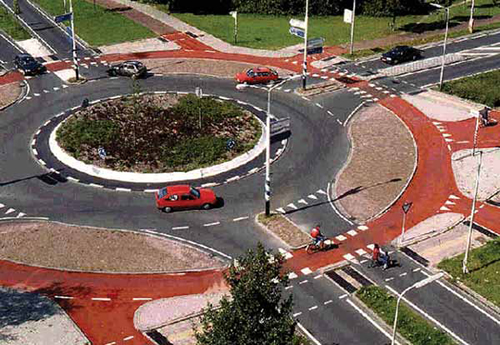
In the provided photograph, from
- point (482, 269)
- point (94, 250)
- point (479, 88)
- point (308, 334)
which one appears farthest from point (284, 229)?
point (479, 88)

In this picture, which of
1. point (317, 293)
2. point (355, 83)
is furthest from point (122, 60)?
point (317, 293)

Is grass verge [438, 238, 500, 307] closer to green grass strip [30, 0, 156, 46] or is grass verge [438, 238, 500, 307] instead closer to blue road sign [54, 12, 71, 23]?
blue road sign [54, 12, 71, 23]

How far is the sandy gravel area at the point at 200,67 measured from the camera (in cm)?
8531

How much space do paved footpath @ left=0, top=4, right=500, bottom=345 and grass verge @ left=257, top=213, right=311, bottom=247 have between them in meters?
1.31

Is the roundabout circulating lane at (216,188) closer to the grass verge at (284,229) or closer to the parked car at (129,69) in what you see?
the grass verge at (284,229)

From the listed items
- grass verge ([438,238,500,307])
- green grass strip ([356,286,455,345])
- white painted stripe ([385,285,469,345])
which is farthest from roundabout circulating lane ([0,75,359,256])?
grass verge ([438,238,500,307])

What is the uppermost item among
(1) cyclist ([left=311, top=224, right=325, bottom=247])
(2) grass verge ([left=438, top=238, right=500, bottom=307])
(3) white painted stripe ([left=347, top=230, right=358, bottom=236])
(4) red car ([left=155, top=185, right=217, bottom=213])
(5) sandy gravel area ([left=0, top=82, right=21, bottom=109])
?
(5) sandy gravel area ([left=0, top=82, right=21, bottom=109])

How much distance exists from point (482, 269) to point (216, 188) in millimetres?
22095

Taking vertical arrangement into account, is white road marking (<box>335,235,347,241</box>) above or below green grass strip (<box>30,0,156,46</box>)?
below

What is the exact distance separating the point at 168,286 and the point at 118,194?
1324 cm

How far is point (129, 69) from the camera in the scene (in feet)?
272

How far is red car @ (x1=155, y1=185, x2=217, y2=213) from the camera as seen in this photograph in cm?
5594

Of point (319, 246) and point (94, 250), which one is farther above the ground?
point (319, 246)

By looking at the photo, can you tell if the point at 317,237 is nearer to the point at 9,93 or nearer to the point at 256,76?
the point at 256,76
